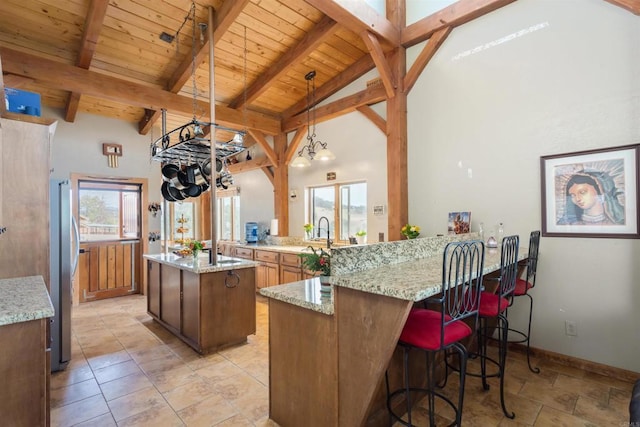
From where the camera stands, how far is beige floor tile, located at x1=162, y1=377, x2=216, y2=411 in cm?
229

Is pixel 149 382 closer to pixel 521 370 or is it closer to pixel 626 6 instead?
pixel 521 370

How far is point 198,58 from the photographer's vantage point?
13.0 feet

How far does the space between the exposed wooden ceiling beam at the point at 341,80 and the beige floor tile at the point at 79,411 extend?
182 inches

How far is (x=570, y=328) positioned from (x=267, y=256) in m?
3.97

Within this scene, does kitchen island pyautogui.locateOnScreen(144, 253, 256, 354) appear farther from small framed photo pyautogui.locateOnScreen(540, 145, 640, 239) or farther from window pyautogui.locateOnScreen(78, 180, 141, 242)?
small framed photo pyautogui.locateOnScreen(540, 145, 640, 239)

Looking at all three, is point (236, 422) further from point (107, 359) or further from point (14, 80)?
point (14, 80)

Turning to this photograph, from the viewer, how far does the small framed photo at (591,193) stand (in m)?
2.51

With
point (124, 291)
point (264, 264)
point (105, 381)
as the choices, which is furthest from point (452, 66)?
point (124, 291)

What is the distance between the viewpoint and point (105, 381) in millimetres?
2617

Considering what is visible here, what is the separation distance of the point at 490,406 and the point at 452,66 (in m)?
3.29

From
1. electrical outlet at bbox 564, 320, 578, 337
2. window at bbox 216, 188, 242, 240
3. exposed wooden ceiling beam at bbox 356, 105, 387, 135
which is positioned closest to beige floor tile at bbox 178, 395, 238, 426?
electrical outlet at bbox 564, 320, 578, 337

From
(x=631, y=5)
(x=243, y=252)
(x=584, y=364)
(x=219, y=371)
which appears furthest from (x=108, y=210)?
(x=631, y=5)

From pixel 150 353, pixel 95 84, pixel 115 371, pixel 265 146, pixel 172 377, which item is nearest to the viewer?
pixel 172 377

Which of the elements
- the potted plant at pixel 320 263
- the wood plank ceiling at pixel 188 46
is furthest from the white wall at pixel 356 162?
the potted plant at pixel 320 263
